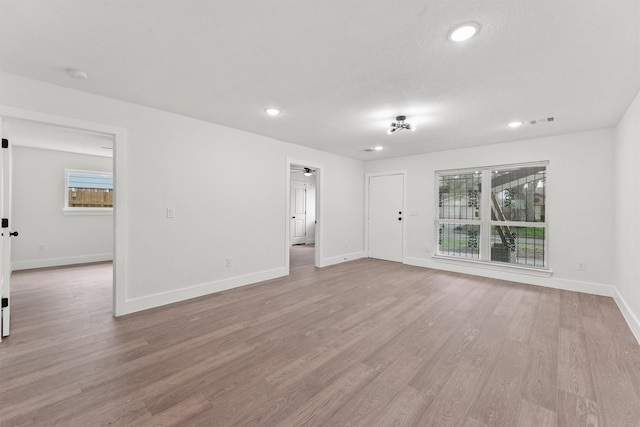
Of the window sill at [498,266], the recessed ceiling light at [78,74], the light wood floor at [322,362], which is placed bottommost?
the light wood floor at [322,362]

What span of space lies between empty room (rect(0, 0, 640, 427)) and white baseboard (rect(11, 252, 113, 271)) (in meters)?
0.22

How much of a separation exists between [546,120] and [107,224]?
838 centimetres

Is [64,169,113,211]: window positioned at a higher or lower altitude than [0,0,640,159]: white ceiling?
lower

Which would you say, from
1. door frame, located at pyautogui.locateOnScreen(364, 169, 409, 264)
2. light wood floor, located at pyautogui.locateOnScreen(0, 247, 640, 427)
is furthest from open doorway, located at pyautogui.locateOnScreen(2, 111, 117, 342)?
door frame, located at pyautogui.locateOnScreen(364, 169, 409, 264)

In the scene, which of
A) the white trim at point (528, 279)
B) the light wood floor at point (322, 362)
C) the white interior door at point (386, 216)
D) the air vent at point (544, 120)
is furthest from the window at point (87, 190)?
the air vent at point (544, 120)

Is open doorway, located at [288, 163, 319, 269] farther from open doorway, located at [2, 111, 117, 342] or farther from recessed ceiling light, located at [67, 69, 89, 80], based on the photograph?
recessed ceiling light, located at [67, 69, 89, 80]

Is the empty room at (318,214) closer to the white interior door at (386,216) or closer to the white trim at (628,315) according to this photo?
the white trim at (628,315)

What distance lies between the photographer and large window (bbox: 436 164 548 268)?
14.8 ft

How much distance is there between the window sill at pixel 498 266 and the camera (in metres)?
4.33

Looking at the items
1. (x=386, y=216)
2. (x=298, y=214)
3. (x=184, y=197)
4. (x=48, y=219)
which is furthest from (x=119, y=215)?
(x=298, y=214)

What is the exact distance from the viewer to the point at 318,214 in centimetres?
554

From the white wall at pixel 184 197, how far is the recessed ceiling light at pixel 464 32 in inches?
85.8

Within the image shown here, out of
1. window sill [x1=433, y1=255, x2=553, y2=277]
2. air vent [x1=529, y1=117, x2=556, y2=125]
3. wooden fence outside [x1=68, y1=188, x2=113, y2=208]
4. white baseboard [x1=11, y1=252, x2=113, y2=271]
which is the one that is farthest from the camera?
wooden fence outside [x1=68, y1=188, x2=113, y2=208]

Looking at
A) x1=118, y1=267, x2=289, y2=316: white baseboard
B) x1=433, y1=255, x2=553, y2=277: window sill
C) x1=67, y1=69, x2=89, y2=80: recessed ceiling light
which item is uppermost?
x1=67, y1=69, x2=89, y2=80: recessed ceiling light
